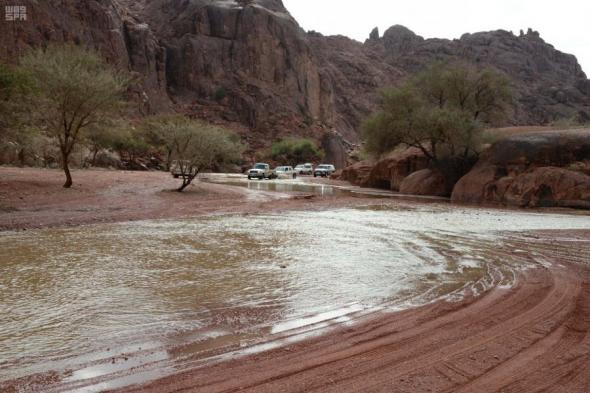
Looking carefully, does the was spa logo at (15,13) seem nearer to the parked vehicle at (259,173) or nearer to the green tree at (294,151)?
the parked vehicle at (259,173)

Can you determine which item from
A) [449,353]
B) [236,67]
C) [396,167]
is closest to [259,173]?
[396,167]

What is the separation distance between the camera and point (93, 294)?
6.17m

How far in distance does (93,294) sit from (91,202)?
44.6ft

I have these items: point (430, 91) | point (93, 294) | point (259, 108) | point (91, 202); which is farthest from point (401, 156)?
point (259, 108)

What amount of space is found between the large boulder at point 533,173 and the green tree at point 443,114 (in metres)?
2.60

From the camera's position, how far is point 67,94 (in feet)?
73.5

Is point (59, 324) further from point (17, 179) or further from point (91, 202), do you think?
point (17, 179)

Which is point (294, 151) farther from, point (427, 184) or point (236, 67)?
point (427, 184)

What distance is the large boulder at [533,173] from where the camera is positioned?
79.2 ft

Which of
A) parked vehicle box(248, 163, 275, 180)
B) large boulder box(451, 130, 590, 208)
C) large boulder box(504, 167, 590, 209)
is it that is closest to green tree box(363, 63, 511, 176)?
large boulder box(451, 130, 590, 208)

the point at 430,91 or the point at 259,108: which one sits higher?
the point at 259,108

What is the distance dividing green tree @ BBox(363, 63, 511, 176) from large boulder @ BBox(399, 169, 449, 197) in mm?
856

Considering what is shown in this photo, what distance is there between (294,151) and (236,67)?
27.4 meters

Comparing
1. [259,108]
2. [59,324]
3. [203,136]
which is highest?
[259,108]
